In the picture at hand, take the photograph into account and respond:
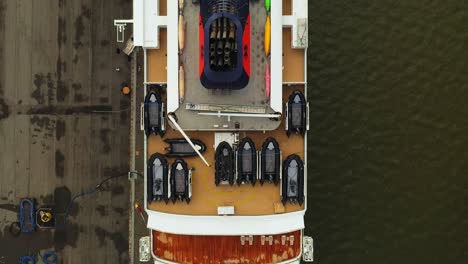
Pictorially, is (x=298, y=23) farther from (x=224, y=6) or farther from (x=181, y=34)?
(x=181, y=34)

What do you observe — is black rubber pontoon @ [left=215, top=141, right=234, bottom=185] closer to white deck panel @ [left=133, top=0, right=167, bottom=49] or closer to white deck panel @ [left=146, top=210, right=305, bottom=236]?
white deck panel @ [left=146, top=210, right=305, bottom=236]

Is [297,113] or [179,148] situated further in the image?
[179,148]

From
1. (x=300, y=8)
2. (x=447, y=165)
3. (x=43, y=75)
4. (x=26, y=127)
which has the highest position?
(x=300, y=8)

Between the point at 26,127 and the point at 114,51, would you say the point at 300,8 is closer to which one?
the point at 114,51

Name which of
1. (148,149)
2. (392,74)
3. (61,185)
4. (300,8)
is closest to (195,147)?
(148,149)

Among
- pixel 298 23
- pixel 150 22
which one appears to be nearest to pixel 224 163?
pixel 298 23

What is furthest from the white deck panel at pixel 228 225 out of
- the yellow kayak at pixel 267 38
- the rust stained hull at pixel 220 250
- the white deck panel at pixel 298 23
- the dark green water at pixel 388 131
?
the white deck panel at pixel 298 23

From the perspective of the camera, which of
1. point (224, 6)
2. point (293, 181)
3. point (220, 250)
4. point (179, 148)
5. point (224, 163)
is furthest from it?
point (179, 148)

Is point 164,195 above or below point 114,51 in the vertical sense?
below
